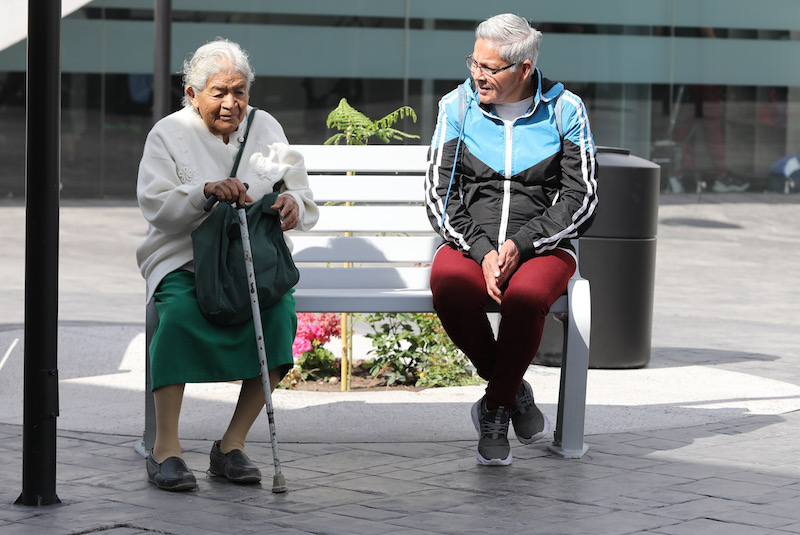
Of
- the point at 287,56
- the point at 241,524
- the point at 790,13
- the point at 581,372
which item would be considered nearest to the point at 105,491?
the point at 241,524

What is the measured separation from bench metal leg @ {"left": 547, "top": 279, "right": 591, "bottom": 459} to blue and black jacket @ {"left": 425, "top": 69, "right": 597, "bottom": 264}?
10.3 inches

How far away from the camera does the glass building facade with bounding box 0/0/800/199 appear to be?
21094 millimetres

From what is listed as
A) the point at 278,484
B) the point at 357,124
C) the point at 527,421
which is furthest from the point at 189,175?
the point at 357,124

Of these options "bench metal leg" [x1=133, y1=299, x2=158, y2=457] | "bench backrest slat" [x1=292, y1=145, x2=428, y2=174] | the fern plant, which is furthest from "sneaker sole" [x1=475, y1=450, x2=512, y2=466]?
the fern plant

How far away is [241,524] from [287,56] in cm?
1812

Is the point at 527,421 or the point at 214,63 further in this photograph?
the point at 527,421

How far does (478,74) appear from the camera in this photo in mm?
4695

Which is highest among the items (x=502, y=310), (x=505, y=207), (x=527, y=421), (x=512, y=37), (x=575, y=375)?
(x=512, y=37)

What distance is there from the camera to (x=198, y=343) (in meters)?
4.22

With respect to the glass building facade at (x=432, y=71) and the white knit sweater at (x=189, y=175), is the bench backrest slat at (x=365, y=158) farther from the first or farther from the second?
the glass building facade at (x=432, y=71)

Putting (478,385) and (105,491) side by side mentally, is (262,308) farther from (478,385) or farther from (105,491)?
(478,385)

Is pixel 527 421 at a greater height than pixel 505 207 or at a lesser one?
lesser

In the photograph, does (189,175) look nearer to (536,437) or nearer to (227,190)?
(227,190)

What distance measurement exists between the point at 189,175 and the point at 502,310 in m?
1.23
